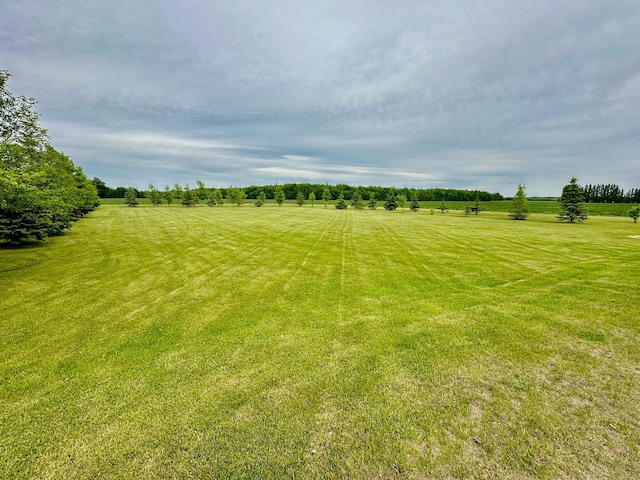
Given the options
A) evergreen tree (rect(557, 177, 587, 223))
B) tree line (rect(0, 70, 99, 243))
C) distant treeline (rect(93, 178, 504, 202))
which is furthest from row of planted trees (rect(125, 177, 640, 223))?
tree line (rect(0, 70, 99, 243))

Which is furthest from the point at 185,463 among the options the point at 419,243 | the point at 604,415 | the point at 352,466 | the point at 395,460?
the point at 419,243

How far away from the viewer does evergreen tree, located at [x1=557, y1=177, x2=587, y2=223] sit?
152ft

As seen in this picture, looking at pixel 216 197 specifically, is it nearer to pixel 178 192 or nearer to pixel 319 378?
pixel 178 192

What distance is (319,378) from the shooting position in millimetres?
4918

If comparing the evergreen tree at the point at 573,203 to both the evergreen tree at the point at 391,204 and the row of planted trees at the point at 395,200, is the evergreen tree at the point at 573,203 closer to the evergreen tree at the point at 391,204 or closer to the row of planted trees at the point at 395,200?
the row of planted trees at the point at 395,200

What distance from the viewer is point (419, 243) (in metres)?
20.2

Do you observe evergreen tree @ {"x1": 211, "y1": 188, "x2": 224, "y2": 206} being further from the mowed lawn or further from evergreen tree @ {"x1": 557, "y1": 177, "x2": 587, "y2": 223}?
evergreen tree @ {"x1": 557, "y1": 177, "x2": 587, "y2": 223}

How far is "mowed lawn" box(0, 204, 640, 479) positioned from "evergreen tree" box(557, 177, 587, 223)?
48.6 m

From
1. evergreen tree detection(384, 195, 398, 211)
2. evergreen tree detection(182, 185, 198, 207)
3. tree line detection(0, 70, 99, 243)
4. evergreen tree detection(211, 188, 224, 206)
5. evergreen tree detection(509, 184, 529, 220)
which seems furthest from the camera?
evergreen tree detection(211, 188, 224, 206)

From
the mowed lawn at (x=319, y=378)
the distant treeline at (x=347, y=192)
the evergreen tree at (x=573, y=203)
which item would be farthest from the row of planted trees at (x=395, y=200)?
the mowed lawn at (x=319, y=378)

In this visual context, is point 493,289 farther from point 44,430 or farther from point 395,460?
point 44,430

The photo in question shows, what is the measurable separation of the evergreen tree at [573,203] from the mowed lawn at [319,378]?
48.6 m

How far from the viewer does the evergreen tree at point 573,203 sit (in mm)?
Result: 46281

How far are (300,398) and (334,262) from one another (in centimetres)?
972
